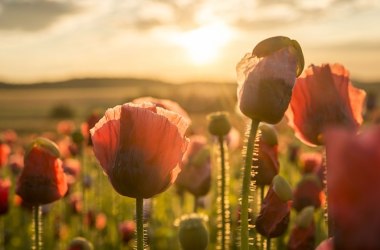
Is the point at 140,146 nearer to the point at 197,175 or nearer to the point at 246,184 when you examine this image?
the point at 246,184

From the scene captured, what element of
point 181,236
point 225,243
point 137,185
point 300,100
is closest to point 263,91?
point 137,185

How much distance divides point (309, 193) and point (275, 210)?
3.51 ft

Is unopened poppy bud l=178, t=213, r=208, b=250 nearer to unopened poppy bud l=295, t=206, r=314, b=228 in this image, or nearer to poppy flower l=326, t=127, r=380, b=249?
unopened poppy bud l=295, t=206, r=314, b=228

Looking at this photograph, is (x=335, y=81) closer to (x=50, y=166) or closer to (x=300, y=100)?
(x=300, y=100)

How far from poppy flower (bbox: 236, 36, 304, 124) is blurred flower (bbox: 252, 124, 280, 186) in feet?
2.58

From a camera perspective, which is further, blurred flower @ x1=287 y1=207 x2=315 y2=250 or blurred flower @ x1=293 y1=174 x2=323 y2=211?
blurred flower @ x1=293 y1=174 x2=323 y2=211

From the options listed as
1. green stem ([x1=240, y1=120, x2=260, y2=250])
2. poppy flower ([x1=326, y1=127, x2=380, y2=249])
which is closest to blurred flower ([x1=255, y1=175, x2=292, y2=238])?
green stem ([x1=240, y1=120, x2=260, y2=250])

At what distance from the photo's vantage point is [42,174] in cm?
255

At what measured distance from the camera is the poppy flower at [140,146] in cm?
184

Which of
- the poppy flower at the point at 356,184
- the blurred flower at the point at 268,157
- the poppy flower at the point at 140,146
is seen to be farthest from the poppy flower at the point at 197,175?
the poppy flower at the point at 356,184

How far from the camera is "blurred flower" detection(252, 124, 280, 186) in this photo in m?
2.62

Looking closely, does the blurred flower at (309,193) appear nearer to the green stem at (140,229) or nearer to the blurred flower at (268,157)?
the blurred flower at (268,157)

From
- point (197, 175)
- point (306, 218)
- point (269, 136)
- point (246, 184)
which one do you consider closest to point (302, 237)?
point (306, 218)

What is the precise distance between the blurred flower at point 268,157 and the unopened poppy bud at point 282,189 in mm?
285
